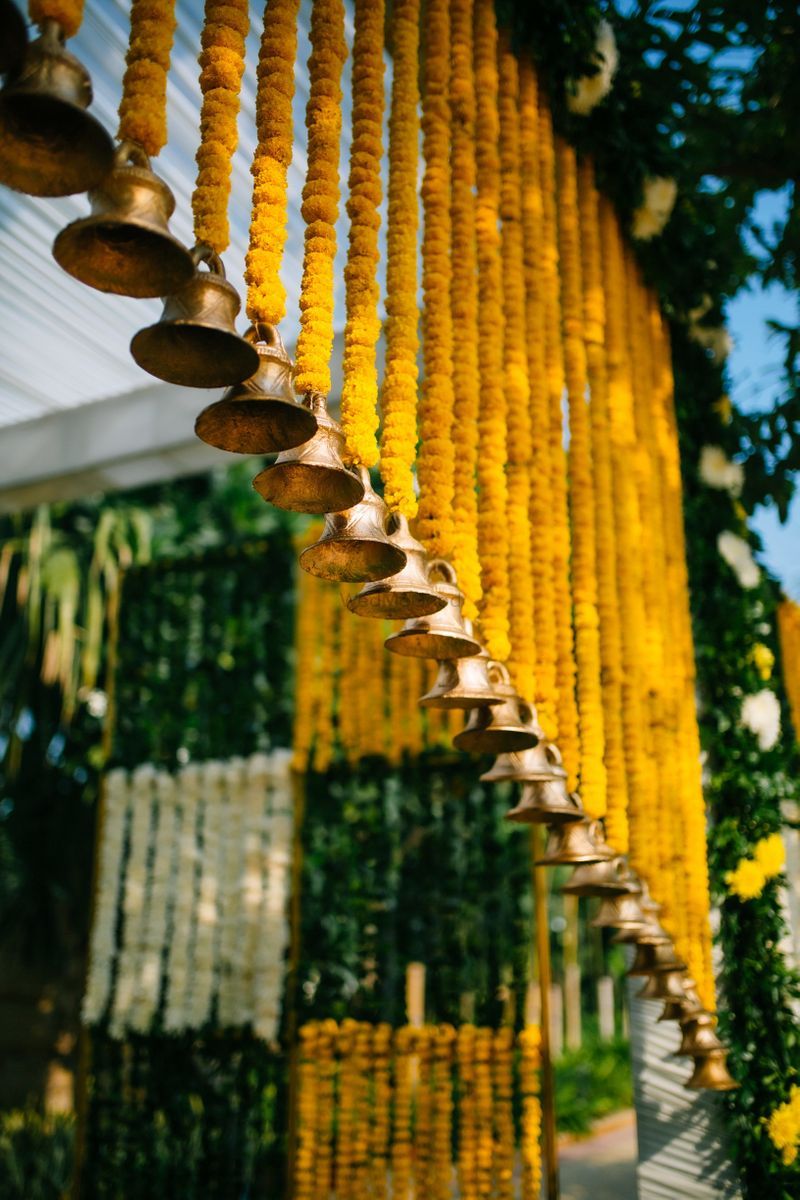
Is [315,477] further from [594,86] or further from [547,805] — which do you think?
[594,86]

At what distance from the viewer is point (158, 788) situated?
20.1 feet

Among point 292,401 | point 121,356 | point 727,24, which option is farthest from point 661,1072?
point 121,356

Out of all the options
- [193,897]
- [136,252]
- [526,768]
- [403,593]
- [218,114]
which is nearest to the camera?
[136,252]

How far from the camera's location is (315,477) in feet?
6.14

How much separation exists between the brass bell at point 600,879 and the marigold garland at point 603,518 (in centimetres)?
7

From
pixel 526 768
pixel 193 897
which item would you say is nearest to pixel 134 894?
pixel 193 897

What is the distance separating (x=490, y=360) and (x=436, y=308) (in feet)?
0.86

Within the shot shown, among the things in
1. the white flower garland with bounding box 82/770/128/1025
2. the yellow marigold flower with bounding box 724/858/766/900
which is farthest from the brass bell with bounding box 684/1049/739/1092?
the white flower garland with bounding box 82/770/128/1025

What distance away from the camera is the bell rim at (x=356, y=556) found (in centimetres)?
198

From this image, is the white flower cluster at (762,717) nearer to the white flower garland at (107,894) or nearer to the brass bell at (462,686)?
the brass bell at (462,686)

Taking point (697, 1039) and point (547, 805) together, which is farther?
point (697, 1039)

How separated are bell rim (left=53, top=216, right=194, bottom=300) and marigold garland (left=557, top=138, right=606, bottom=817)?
1843 mm

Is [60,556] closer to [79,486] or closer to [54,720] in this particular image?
[54,720]

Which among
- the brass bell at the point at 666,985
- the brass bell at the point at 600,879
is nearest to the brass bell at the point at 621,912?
the brass bell at the point at 600,879
